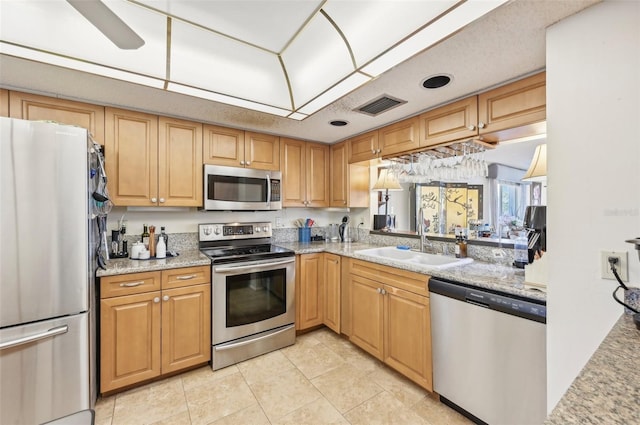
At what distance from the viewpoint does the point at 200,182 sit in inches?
100.0

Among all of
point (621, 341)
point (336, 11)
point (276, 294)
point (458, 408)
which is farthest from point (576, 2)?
point (276, 294)

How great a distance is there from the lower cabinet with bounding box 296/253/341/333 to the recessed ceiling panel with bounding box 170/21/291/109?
5.24ft

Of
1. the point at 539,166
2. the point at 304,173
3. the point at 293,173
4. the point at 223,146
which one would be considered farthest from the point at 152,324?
the point at 539,166

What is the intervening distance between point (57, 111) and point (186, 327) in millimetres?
1902

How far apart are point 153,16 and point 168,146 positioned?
46.1 inches

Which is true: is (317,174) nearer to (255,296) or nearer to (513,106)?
(255,296)

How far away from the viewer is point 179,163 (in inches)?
96.7

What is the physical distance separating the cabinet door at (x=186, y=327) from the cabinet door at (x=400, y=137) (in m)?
2.05

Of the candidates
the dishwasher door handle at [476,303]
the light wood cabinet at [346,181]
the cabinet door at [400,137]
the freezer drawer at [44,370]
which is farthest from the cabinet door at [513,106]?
the freezer drawer at [44,370]

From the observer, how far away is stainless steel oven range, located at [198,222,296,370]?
2238 mm

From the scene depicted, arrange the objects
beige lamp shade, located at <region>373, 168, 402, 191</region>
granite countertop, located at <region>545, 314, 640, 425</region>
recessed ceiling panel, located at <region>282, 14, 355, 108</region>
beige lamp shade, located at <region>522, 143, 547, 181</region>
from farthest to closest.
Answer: beige lamp shade, located at <region>373, 168, 402, 191</region> → beige lamp shade, located at <region>522, 143, 547, 181</region> → recessed ceiling panel, located at <region>282, 14, 355, 108</region> → granite countertop, located at <region>545, 314, 640, 425</region>

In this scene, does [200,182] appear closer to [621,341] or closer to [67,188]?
[67,188]

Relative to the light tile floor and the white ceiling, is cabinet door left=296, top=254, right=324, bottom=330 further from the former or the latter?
the white ceiling

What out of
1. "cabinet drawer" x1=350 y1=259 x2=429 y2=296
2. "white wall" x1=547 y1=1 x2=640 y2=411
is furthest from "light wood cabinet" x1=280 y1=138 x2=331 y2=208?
"white wall" x1=547 y1=1 x2=640 y2=411
